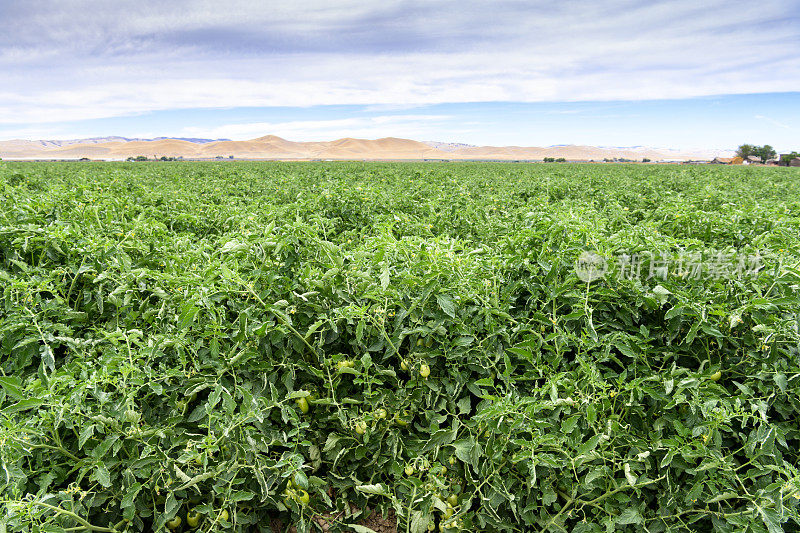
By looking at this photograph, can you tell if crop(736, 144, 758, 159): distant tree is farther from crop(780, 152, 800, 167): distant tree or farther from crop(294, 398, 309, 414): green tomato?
crop(294, 398, 309, 414): green tomato

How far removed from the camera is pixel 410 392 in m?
2.28

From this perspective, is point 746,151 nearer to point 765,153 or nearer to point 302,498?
point 765,153

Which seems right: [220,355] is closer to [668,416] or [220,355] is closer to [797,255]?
[668,416]

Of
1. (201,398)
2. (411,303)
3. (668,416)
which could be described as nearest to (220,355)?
(201,398)

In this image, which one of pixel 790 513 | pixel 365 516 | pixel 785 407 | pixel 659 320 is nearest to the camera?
pixel 790 513

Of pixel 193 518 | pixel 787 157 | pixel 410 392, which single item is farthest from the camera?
pixel 787 157

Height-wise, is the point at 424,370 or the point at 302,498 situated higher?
the point at 424,370

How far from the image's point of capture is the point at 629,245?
258cm

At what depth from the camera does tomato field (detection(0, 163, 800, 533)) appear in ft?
6.23

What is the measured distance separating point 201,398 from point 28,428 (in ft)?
2.15

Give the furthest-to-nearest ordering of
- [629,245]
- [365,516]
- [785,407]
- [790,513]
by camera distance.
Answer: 1. [629,245]
2. [365,516]
3. [785,407]
4. [790,513]

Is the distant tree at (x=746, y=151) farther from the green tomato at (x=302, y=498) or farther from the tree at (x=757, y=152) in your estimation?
the green tomato at (x=302, y=498)

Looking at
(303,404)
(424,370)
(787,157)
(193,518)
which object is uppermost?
(787,157)

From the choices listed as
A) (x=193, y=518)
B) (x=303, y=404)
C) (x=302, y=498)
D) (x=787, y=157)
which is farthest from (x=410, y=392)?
(x=787, y=157)
